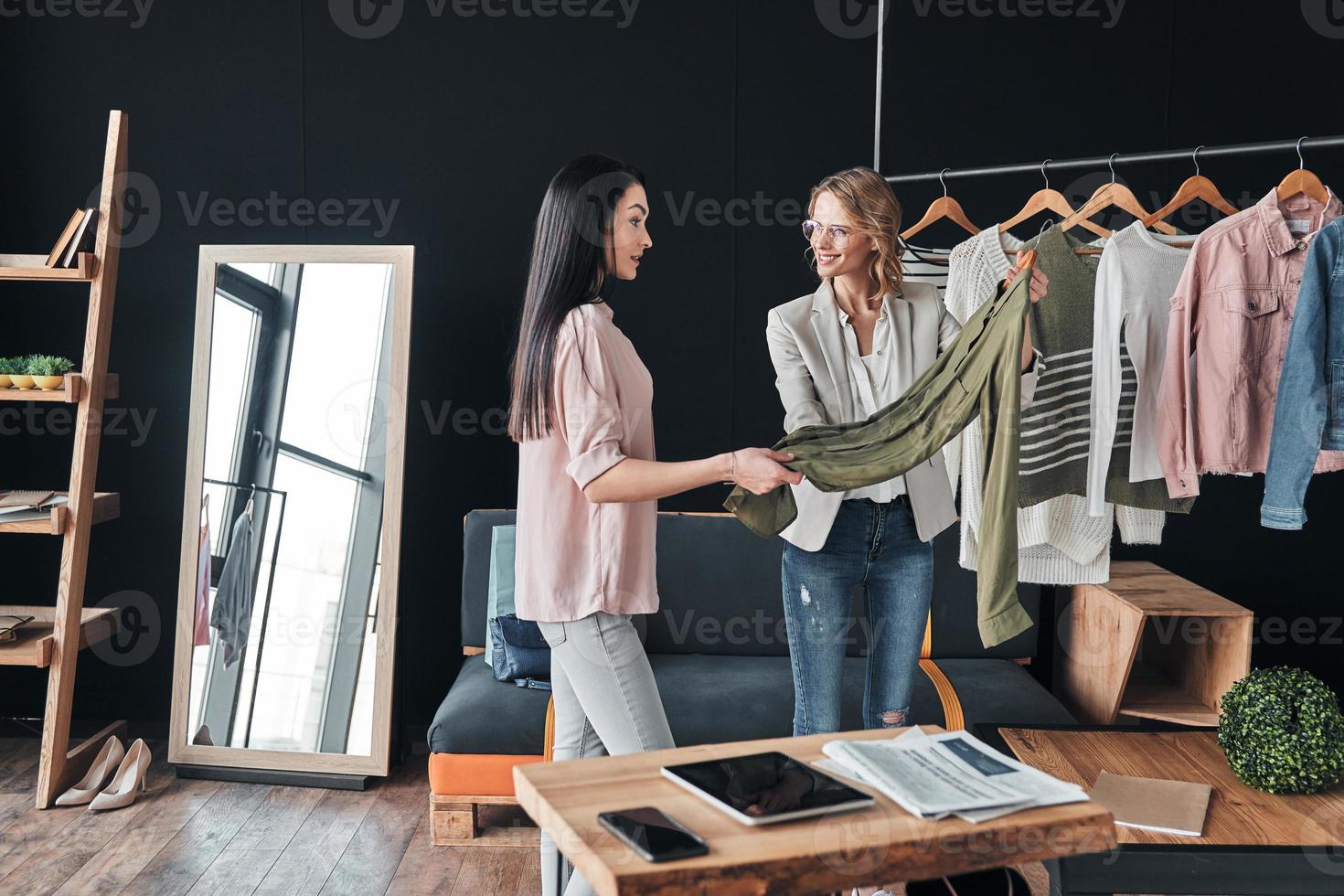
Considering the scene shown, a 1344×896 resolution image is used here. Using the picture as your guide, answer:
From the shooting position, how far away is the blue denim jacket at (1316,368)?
90.8 inches

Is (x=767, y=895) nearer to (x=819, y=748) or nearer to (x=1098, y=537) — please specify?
(x=819, y=748)

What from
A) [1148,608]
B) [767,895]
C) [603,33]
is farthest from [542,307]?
[603,33]

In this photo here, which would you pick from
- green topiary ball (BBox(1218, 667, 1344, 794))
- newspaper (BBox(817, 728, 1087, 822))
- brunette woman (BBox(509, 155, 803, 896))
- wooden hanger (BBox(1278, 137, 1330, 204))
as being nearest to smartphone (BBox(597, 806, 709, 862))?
newspaper (BBox(817, 728, 1087, 822))

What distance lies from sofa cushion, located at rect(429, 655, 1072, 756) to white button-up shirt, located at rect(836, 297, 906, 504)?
117cm

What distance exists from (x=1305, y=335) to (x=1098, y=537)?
25.7 inches

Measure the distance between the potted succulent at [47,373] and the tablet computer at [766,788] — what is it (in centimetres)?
267

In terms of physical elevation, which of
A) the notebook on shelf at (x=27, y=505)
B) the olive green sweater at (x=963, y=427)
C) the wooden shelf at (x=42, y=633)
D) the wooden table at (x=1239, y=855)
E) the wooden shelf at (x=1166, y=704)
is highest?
the olive green sweater at (x=963, y=427)

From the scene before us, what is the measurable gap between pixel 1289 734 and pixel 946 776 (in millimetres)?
1099

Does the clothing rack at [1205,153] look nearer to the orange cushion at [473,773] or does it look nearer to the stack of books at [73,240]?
the orange cushion at [473,773]

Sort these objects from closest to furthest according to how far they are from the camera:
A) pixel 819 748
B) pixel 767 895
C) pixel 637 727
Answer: pixel 767 895 → pixel 819 748 → pixel 637 727

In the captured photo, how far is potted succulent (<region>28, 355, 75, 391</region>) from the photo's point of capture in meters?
3.39

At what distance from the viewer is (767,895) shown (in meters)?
1.30

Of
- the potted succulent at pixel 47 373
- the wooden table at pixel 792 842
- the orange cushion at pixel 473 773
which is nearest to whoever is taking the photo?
the wooden table at pixel 792 842

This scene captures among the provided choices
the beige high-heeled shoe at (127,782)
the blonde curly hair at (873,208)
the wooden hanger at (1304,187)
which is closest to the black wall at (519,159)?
the beige high-heeled shoe at (127,782)
